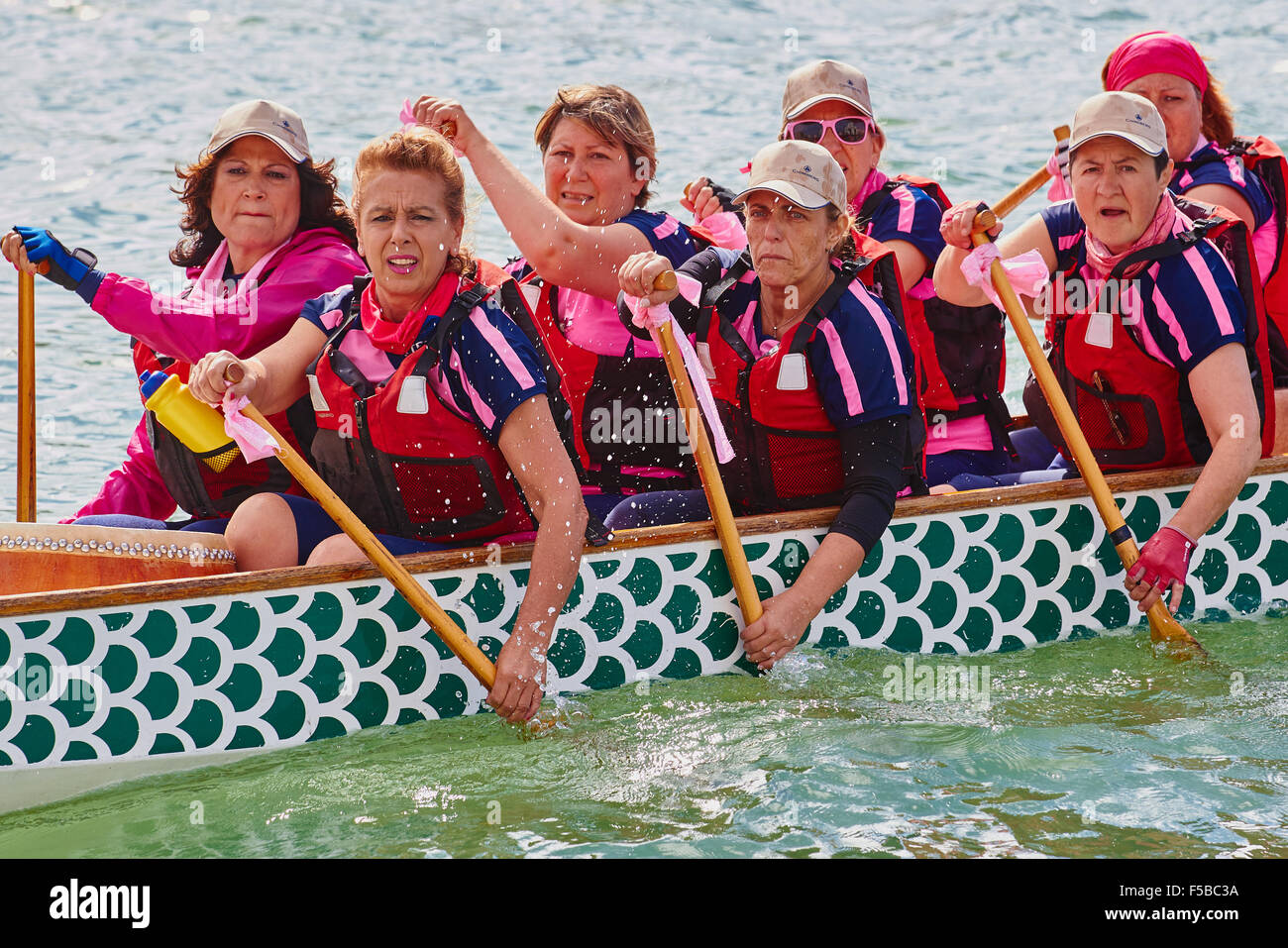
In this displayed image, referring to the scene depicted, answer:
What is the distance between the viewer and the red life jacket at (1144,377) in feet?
13.4

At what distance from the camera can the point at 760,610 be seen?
12.2ft

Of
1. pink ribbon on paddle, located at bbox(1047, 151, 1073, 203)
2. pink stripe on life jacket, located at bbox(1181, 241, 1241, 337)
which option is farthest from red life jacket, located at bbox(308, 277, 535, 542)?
pink ribbon on paddle, located at bbox(1047, 151, 1073, 203)

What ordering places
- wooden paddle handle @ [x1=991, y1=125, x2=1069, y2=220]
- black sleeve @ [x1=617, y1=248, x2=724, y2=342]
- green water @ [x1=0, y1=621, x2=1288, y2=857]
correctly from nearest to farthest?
green water @ [x1=0, y1=621, x2=1288, y2=857] → black sleeve @ [x1=617, y1=248, x2=724, y2=342] → wooden paddle handle @ [x1=991, y1=125, x2=1069, y2=220]

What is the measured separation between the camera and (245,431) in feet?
10.8

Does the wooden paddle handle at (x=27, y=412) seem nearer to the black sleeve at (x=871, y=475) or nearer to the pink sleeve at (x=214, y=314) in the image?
the pink sleeve at (x=214, y=314)

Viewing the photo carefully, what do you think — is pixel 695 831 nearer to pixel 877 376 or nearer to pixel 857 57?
pixel 877 376

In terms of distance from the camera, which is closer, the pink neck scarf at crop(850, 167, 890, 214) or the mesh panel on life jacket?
the mesh panel on life jacket

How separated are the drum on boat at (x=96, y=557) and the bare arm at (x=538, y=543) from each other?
29.8 inches

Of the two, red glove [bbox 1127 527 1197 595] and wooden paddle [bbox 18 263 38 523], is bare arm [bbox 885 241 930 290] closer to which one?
red glove [bbox 1127 527 1197 595]

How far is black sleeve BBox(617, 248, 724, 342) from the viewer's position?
12.6 ft

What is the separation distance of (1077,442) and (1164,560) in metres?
0.40

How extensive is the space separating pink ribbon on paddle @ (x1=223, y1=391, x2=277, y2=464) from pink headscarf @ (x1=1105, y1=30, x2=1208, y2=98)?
121 inches

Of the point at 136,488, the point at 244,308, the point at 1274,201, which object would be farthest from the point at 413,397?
the point at 1274,201
